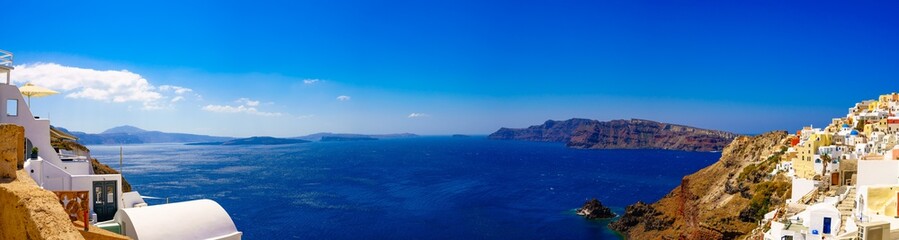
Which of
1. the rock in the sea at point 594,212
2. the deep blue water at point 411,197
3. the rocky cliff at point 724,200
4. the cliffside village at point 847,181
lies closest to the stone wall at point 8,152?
the cliffside village at point 847,181

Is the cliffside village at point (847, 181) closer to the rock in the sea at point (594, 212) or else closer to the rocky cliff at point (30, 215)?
the rocky cliff at point (30, 215)

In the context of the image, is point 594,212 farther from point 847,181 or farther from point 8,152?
point 8,152

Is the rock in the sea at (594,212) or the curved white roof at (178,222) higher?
the curved white roof at (178,222)

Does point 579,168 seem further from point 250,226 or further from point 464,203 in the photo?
point 250,226

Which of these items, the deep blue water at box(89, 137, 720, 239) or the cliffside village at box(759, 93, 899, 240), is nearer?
the cliffside village at box(759, 93, 899, 240)

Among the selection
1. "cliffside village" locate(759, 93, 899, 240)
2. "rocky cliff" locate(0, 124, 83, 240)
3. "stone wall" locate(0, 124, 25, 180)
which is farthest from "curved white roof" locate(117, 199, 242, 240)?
"cliffside village" locate(759, 93, 899, 240)

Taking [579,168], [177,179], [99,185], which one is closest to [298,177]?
[177,179]

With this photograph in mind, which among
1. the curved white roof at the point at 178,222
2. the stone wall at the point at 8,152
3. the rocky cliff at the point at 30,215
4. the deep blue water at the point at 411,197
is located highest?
the stone wall at the point at 8,152

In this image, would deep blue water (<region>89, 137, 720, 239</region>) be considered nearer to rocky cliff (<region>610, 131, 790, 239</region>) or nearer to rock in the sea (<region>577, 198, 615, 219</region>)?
rock in the sea (<region>577, 198, 615, 219</region>)
